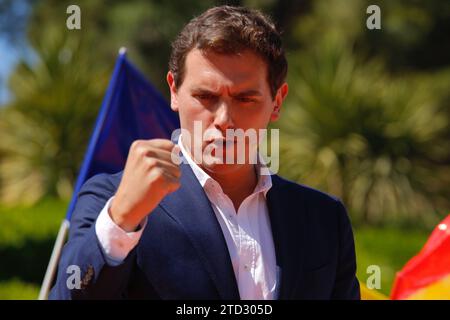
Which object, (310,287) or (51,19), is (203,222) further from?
(51,19)

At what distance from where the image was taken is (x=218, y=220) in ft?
6.99

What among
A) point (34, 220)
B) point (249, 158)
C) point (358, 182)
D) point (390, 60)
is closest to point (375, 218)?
point (358, 182)

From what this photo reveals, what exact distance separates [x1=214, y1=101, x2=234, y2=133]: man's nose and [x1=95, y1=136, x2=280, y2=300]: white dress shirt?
214 mm

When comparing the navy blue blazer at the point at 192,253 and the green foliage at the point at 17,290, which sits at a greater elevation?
the navy blue blazer at the point at 192,253

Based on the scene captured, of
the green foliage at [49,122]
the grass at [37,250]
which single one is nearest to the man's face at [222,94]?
the grass at [37,250]

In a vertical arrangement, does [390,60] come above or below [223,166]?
above

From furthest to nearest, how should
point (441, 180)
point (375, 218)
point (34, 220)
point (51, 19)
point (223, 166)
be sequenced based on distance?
point (51, 19), point (441, 180), point (375, 218), point (34, 220), point (223, 166)

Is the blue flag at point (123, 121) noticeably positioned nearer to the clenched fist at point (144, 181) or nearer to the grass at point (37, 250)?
the grass at point (37, 250)

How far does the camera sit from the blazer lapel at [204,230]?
6.57 ft

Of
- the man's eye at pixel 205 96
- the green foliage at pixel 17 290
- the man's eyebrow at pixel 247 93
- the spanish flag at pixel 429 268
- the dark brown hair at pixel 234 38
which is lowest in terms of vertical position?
the green foliage at pixel 17 290

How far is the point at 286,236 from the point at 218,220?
0.16 m

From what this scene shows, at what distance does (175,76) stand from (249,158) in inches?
10.6

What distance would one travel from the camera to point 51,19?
18.3 m

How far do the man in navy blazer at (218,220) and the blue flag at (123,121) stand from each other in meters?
2.37
